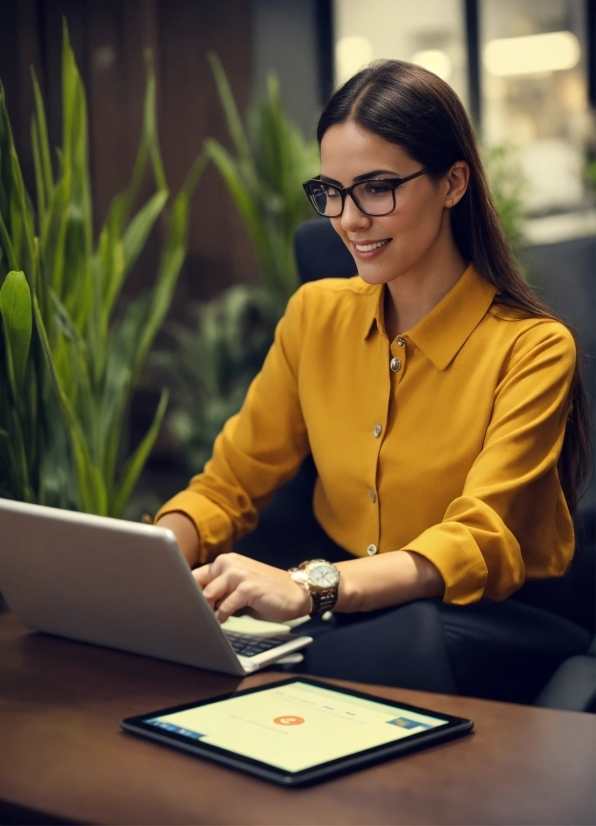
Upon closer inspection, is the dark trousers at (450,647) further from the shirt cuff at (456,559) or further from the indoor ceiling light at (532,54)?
the indoor ceiling light at (532,54)

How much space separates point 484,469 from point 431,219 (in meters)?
0.37

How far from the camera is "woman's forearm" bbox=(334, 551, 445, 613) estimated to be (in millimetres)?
1225

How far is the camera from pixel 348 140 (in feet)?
4.69

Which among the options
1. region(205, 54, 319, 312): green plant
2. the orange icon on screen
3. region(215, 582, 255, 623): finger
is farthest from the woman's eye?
region(205, 54, 319, 312): green plant

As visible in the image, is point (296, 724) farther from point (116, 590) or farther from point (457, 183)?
point (457, 183)

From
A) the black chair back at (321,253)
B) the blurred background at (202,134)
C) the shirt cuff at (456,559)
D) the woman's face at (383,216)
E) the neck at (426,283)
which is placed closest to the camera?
the shirt cuff at (456,559)

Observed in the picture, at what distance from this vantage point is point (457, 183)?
4.91ft

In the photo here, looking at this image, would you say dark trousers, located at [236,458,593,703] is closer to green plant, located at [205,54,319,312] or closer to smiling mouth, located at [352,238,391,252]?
smiling mouth, located at [352,238,391,252]

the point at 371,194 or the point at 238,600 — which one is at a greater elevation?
the point at 371,194

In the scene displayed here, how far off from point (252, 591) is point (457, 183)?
0.70 m

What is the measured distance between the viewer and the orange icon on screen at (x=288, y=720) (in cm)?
95

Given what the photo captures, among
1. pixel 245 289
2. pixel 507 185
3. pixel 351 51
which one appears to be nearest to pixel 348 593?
pixel 245 289

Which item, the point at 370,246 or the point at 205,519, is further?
the point at 205,519

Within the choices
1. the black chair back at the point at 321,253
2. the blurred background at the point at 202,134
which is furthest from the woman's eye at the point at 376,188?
the blurred background at the point at 202,134
